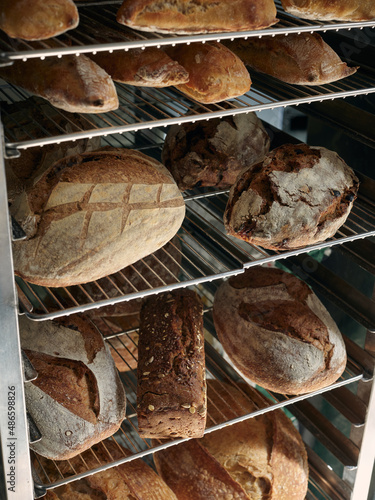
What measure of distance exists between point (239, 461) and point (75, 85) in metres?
1.26

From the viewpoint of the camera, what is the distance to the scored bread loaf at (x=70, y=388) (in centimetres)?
142

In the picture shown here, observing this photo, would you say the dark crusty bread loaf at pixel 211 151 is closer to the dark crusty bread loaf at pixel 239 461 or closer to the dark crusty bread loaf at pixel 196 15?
the dark crusty bread loaf at pixel 196 15

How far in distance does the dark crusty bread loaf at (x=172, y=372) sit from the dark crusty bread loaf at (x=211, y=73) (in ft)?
2.03

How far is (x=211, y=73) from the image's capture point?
1358 millimetres

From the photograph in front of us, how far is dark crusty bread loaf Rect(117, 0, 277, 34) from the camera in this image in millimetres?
1153

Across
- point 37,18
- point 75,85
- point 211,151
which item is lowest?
point 211,151

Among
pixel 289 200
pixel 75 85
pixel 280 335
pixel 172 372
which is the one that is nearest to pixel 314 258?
pixel 280 335

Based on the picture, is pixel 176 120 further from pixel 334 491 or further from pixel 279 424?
pixel 334 491

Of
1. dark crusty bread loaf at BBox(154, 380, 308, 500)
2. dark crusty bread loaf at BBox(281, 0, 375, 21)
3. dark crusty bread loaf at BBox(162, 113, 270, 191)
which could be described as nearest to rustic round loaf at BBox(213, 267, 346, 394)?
dark crusty bread loaf at BBox(154, 380, 308, 500)

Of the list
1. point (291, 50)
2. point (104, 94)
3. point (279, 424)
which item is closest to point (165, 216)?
point (104, 94)

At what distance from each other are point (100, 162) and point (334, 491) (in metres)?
1.47

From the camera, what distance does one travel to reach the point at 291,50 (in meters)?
1.51

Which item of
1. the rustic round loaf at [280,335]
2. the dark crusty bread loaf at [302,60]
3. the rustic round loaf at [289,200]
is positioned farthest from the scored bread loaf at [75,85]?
the rustic round loaf at [280,335]

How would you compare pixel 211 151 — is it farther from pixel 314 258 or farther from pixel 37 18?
pixel 37 18
